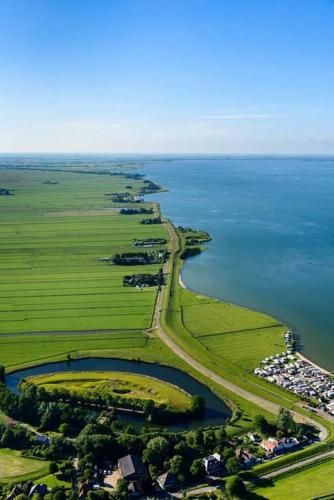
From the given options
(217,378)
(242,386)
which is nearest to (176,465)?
(242,386)

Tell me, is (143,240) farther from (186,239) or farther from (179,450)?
(179,450)

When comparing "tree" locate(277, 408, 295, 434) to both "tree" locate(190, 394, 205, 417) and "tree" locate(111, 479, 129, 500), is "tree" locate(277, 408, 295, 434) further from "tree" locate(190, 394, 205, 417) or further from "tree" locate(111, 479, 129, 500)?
"tree" locate(111, 479, 129, 500)

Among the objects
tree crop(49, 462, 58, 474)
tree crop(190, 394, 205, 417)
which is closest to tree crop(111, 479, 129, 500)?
tree crop(49, 462, 58, 474)

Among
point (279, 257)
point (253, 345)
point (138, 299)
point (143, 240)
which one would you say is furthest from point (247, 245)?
point (253, 345)

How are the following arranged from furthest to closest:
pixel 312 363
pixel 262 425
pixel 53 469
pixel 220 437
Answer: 1. pixel 312 363
2. pixel 262 425
3. pixel 220 437
4. pixel 53 469

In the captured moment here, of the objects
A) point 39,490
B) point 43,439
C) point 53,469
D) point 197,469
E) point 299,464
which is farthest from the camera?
point 43,439

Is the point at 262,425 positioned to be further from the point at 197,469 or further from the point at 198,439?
the point at 197,469
